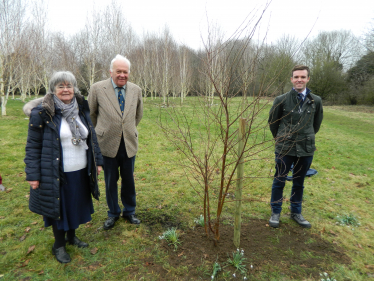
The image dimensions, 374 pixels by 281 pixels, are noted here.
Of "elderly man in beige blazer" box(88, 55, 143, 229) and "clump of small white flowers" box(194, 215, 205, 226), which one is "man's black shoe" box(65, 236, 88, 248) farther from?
"clump of small white flowers" box(194, 215, 205, 226)

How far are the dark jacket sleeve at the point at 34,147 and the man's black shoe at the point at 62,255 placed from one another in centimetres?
93

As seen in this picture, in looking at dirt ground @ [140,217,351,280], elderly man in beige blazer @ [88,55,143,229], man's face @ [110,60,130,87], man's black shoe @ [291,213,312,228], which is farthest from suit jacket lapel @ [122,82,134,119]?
man's black shoe @ [291,213,312,228]

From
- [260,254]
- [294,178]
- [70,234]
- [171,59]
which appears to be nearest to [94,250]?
[70,234]

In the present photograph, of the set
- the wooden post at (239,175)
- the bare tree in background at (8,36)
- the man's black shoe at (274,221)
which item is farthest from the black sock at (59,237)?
the bare tree in background at (8,36)

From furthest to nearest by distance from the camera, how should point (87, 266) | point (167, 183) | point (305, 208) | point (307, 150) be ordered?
point (167, 183), point (305, 208), point (307, 150), point (87, 266)

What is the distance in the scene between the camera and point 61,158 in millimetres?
2307

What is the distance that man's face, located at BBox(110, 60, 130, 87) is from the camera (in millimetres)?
2680

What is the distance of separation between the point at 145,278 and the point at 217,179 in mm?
2969

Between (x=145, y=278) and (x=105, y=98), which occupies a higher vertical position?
(x=105, y=98)

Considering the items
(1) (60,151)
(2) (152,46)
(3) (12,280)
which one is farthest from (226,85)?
(2) (152,46)

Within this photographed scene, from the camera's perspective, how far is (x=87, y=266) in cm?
242

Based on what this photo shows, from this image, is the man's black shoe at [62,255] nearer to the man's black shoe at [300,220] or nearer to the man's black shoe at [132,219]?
the man's black shoe at [132,219]

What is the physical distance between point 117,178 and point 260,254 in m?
2.08

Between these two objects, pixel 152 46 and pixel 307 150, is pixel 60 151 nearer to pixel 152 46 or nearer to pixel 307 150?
pixel 307 150
